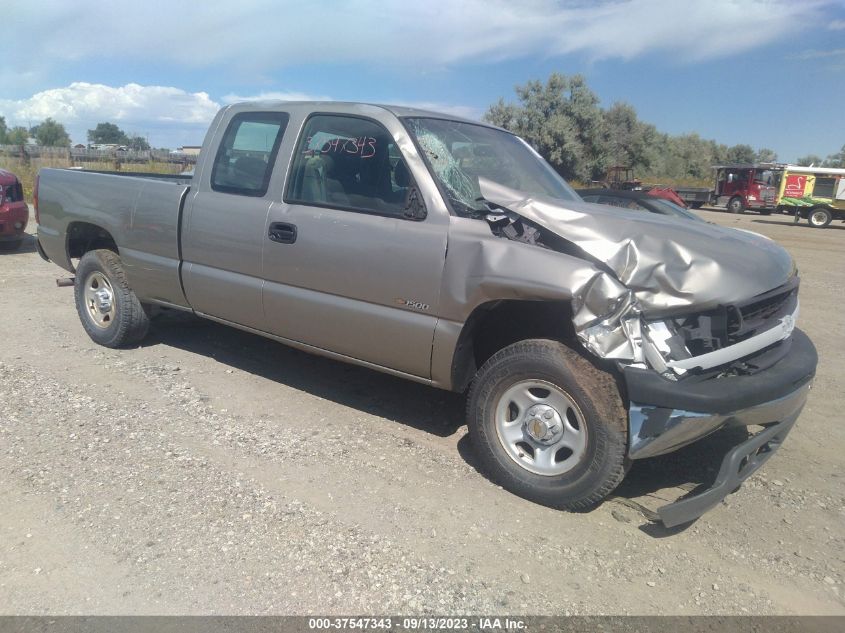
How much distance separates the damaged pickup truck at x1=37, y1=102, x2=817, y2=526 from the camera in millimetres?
3062

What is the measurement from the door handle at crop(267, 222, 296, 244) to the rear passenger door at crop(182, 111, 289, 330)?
0.10 metres

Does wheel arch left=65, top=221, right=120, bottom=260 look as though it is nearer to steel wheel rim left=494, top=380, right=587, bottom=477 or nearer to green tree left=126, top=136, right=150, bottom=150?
steel wheel rim left=494, top=380, right=587, bottom=477

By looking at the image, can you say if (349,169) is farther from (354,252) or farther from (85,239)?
(85,239)

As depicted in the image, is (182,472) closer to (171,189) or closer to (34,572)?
(34,572)

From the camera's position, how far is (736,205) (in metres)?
36.6

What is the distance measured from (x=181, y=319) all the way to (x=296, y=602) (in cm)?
456

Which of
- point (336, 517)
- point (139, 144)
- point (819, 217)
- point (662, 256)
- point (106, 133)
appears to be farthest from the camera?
point (106, 133)

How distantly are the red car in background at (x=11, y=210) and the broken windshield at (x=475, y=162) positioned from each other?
8369mm

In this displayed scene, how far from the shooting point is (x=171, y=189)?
16.0ft

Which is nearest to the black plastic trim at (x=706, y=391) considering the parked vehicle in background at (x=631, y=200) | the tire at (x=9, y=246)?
the parked vehicle in background at (x=631, y=200)

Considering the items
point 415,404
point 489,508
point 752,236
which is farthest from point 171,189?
point 752,236

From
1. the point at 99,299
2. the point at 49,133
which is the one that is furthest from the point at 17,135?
the point at 99,299

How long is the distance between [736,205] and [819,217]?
24.4 ft

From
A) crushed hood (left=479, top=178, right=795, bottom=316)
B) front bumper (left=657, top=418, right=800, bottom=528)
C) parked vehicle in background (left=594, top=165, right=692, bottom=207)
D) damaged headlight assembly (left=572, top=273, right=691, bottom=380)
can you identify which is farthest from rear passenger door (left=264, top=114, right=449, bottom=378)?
parked vehicle in background (left=594, top=165, right=692, bottom=207)
